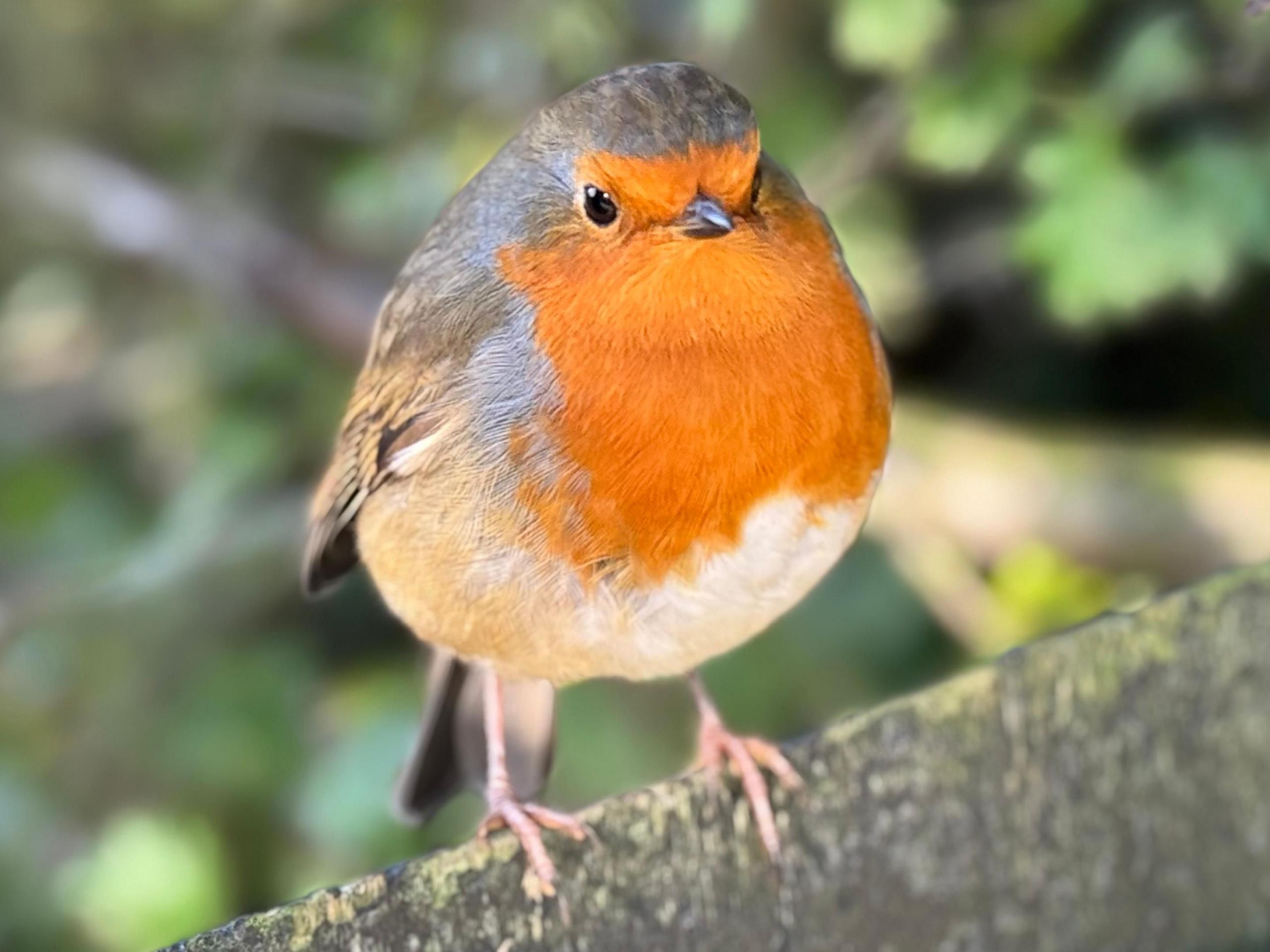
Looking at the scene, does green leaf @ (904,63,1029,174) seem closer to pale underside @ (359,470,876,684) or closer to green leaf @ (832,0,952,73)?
green leaf @ (832,0,952,73)

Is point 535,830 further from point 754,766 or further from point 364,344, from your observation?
point 364,344

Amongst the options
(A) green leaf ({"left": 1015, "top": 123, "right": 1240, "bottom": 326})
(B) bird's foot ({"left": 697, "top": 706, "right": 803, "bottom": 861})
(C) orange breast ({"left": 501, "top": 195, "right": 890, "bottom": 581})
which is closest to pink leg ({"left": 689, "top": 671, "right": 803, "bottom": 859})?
(B) bird's foot ({"left": 697, "top": 706, "right": 803, "bottom": 861})

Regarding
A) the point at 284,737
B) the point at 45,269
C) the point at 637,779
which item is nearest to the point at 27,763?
the point at 284,737

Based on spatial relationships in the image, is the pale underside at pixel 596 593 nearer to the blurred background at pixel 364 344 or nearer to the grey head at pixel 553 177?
the grey head at pixel 553 177

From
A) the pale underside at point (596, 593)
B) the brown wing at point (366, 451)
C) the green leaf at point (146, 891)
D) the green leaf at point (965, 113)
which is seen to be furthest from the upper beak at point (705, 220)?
the green leaf at point (146, 891)

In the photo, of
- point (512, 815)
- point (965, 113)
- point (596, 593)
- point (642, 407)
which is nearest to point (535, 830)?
point (512, 815)

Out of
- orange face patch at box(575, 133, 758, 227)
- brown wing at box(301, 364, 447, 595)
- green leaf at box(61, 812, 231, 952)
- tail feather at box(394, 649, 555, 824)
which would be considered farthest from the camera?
green leaf at box(61, 812, 231, 952)

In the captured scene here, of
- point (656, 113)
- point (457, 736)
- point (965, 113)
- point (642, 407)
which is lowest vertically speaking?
point (457, 736)
